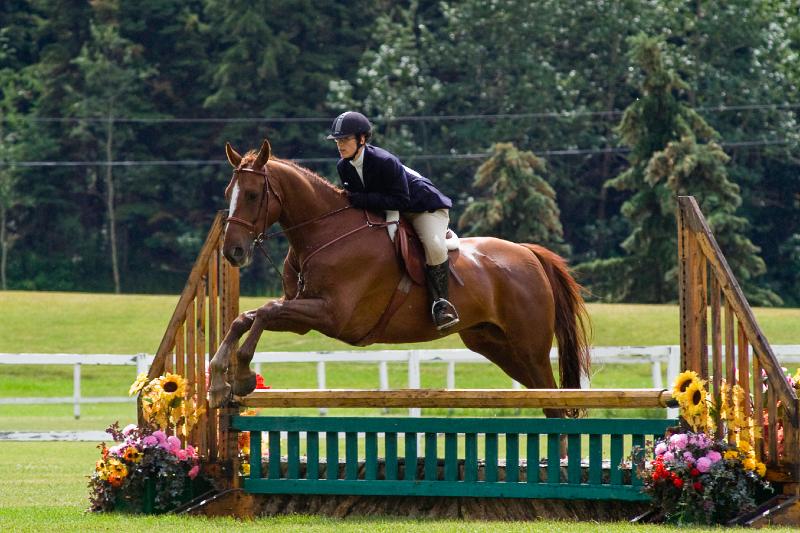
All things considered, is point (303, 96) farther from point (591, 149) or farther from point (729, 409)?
point (729, 409)

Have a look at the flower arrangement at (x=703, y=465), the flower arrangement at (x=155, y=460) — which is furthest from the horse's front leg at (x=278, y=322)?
the flower arrangement at (x=703, y=465)

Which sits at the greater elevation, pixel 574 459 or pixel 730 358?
pixel 730 358

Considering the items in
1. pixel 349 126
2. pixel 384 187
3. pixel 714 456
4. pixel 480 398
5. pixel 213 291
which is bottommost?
pixel 714 456

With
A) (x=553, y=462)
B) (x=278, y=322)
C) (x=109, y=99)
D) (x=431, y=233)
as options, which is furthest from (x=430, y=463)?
(x=109, y=99)

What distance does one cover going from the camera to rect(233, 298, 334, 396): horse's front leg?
7.20m

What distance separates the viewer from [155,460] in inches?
304

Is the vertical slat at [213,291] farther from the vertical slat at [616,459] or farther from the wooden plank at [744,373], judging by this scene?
the wooden plank at [744,373]

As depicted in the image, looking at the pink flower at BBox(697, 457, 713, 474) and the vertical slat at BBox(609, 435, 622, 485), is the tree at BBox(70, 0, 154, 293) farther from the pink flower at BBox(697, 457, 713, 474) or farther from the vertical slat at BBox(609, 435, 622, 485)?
the pink flower at BBox(697, 457, 713, 474)

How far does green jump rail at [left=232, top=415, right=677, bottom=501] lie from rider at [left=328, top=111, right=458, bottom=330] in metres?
0.79

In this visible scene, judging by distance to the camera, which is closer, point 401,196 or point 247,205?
point 247,205

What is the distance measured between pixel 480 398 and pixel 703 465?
1.21 m

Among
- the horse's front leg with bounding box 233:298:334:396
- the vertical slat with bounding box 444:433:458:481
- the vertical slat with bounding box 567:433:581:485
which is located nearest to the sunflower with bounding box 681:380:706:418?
the vertical slat with bounding box 567:433:581:485

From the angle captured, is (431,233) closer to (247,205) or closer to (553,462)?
(247,205)

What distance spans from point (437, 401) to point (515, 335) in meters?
1.42
